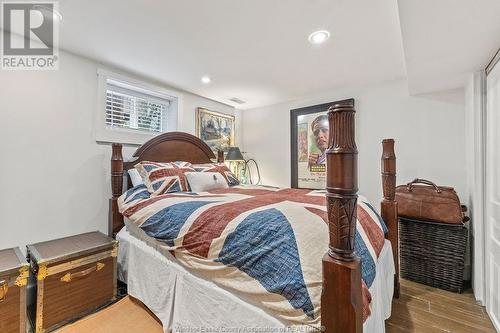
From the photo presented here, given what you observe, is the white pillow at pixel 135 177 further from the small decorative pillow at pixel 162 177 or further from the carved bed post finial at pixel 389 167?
the carved bed post finial at pixel 389 167

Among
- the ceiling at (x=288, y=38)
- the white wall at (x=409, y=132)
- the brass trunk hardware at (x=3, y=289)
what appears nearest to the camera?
the brass trunk hardware at (x=3, y=289)

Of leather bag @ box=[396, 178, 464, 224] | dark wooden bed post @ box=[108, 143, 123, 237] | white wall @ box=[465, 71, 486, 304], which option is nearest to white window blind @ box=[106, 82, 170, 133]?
dark wooden bed post @ box=[108, 143, 123, 237]

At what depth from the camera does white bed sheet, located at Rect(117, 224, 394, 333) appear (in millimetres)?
1143

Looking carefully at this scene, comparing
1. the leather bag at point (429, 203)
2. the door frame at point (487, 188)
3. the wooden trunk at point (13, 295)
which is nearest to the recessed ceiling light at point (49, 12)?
the wooden trunk at point (13, 295)

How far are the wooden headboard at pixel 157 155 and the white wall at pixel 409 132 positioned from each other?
1684 mm

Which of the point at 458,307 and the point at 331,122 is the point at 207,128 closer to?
the point at 331,122

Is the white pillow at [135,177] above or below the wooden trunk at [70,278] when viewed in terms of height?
above

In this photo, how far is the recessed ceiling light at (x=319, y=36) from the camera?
186cm

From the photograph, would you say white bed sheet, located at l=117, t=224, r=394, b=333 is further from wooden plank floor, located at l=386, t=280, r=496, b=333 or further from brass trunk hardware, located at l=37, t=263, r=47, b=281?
brass trunk hardware, located at l=37, t=263, r=47, b=281

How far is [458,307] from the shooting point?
188cm

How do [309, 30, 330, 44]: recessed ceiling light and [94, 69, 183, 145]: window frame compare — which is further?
[94, 69, 183, 145]: window frame

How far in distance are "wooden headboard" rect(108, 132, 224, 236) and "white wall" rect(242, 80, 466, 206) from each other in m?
1.68

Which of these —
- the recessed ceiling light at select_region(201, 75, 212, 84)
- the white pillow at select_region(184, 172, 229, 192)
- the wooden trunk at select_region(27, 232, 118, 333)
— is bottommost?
the wooden trunk at select_region(27, 232, 118, 333)

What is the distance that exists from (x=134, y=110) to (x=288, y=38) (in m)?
1.95
